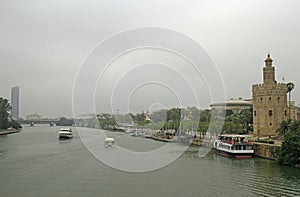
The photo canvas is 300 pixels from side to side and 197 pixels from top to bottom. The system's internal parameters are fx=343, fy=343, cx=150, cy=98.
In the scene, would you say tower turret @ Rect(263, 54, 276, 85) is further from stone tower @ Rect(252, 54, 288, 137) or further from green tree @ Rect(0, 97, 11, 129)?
green tree @ Rect(0, 97, 11, 129)

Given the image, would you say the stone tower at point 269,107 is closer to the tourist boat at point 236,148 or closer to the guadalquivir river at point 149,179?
the tourist boat at point 236,148

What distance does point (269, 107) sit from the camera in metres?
35.5

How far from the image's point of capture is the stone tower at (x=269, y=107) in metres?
35.2

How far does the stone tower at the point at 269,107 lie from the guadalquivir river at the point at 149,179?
9937mm

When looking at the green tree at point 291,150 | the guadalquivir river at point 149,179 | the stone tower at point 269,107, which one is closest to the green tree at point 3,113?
the guadalquivir river at point 149,179

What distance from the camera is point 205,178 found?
1959 cm

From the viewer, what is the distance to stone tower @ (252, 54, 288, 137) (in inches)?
1384

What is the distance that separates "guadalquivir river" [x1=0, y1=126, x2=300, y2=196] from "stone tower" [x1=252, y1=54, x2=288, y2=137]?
9.94 metres

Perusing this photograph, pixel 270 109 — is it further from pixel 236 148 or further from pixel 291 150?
pixel 291 150

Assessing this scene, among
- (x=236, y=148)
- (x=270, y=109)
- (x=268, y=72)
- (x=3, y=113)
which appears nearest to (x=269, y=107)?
(x=270, y=109)

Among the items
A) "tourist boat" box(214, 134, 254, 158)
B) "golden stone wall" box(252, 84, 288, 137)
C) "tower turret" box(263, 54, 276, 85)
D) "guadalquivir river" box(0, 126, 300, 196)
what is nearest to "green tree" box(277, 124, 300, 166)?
"guadalquivir river" box(0, 126, 300, 196)

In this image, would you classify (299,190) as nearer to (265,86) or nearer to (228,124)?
(265,86)

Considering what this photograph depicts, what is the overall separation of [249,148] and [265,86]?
381 inches

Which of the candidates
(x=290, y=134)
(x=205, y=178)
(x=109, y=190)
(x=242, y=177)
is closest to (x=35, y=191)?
(x=109, y=190)
